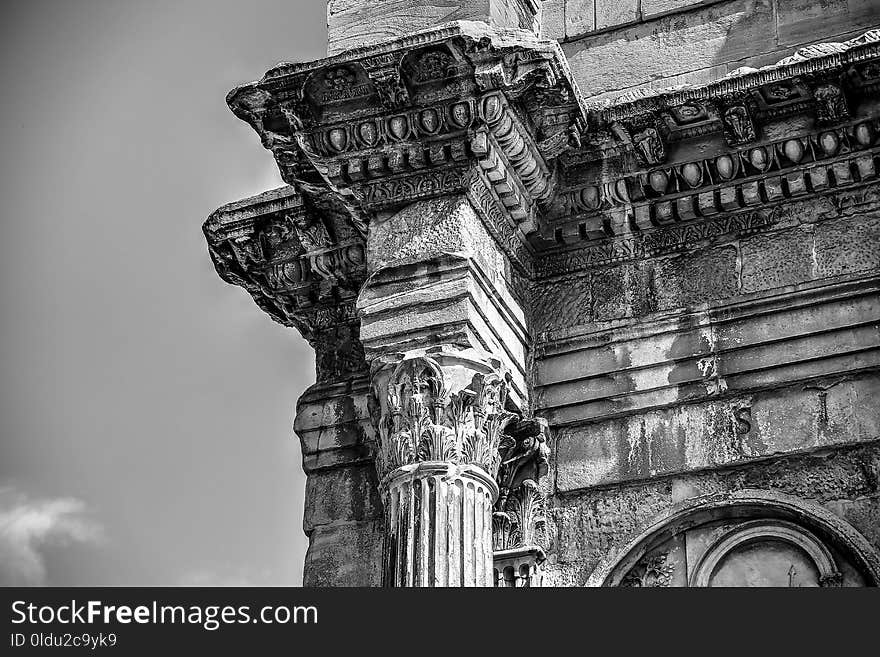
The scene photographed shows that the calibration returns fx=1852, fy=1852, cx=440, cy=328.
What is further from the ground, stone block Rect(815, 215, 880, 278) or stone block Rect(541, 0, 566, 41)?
stone block Rect(541, 0, 566, 41)

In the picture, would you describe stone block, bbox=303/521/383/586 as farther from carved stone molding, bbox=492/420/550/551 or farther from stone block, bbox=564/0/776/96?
stone block, bbox=564/0/776/96

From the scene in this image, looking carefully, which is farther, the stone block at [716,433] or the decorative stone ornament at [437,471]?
the stone block at [716,433]

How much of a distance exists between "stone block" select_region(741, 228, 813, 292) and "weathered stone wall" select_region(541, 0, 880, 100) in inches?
54.4

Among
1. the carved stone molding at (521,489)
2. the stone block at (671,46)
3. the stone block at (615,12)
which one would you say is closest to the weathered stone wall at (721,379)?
the carved stone molding at (521,489)

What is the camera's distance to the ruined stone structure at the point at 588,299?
36.0 feet

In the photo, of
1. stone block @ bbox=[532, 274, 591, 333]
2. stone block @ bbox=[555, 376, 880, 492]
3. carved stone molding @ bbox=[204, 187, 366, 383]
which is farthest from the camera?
carved stone molding @ bbox=[204, 187, 366, 383]

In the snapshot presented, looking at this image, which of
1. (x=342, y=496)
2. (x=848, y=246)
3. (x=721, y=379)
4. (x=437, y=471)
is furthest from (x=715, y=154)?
(x=342, y=496)

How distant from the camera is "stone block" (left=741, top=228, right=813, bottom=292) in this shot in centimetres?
1166

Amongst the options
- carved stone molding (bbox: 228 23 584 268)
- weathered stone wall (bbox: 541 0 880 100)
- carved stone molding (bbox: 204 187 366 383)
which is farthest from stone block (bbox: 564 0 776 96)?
carved stone molding (bbox: 204 187 366 383)

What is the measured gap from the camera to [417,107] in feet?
37.5

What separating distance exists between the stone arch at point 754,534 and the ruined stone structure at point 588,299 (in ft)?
0.05

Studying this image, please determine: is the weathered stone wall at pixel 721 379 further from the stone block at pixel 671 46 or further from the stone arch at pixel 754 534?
the stone block at pixel 671 46

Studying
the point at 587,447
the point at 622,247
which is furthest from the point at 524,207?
the point at 587,447

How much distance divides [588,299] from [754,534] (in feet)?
6.56
